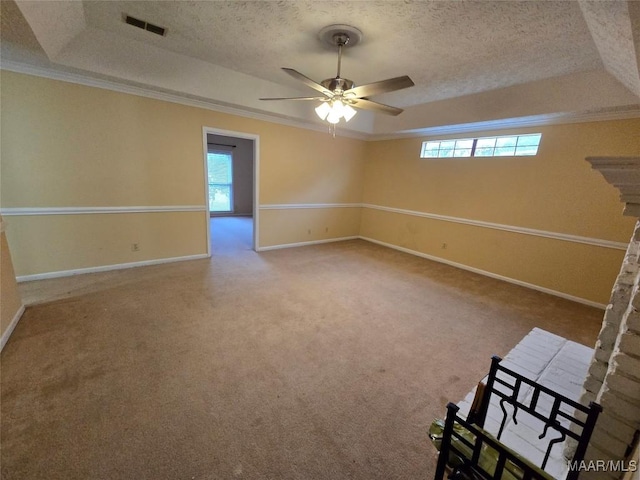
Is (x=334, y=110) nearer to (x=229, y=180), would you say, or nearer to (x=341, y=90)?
(x=341, y=90)

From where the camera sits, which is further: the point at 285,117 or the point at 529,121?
the point at 285,117

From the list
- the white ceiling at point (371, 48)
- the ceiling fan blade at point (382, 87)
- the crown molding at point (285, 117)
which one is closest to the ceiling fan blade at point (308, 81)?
the ceiling fan blade at point (382, 87)

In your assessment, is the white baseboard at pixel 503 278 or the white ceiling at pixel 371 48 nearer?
the white ceiling at pixel 371 48

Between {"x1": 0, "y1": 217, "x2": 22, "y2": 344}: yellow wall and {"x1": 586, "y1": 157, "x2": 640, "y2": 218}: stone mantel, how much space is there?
388 centimetres

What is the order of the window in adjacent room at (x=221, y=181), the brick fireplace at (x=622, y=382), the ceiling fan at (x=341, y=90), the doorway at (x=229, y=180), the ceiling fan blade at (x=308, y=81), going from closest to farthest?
the brick fireplace at (x=622, y=382) → the ceiling fan blade at (x=308, y=81) → the ceiling fan at (x=341, y=90) → the doorway at (x=229, y=180) → the window in adjacent room at (x=221, y=181)

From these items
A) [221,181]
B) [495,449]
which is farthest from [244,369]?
[221,181]

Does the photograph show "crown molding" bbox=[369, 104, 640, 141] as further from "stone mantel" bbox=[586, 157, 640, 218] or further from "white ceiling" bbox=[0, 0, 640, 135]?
"stone mantel" bbox=[586, 157, 640, 218]

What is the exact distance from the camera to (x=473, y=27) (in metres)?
2.22

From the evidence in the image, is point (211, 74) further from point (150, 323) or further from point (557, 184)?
point (557, 184)

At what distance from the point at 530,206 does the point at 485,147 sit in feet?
3.77

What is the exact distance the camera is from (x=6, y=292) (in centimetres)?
221

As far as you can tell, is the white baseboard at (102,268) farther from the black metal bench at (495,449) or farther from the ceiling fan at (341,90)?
the black metal bench at (495,449)

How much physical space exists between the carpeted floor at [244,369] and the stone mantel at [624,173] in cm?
152

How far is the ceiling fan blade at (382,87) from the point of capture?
6.50 ft
